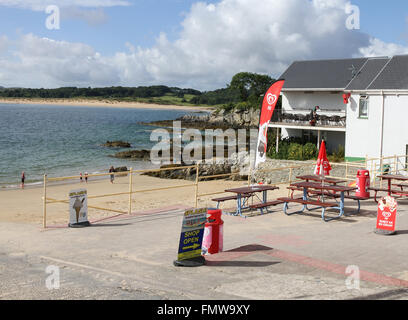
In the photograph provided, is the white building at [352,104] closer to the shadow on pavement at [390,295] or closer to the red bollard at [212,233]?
the red bollard at [212,233]

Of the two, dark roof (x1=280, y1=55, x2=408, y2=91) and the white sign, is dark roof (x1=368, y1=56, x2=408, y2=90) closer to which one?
dark roof (x1=280, y1=55, x2=408, y2=91)

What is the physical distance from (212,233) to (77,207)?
4803 mm

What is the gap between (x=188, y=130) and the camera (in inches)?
3669

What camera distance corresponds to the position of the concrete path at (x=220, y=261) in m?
7.69

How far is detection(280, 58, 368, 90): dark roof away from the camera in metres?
34.4

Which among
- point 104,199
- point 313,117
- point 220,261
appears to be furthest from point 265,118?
point 313,117

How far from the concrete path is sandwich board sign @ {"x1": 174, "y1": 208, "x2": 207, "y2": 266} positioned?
0.23 m

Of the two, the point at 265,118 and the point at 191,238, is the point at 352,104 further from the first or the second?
the point at 191,238

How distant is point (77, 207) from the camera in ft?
43.6

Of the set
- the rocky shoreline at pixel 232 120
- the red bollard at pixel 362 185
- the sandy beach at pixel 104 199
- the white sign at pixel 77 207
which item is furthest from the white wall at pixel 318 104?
the rocky shoreline at pixel 232 120

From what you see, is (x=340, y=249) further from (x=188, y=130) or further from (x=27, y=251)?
(x=188, y=130)

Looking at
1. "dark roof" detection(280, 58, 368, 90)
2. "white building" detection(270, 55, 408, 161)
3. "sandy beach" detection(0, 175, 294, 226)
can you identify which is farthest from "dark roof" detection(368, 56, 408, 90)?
"sandy beach" detection(0, 175, 294, 226)
